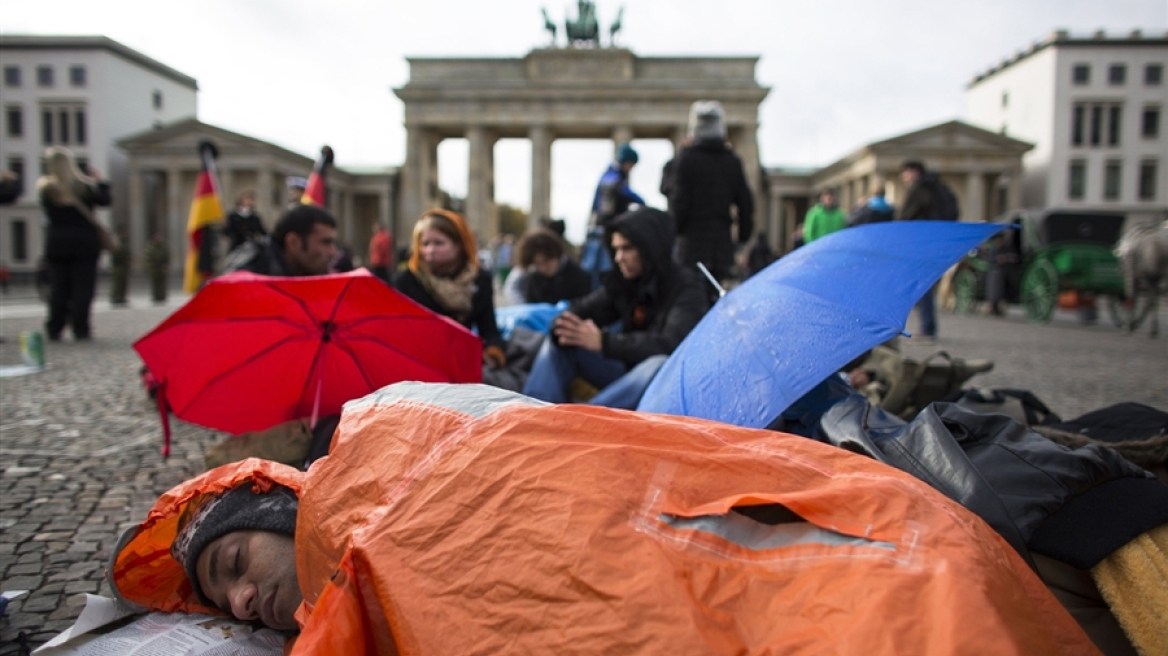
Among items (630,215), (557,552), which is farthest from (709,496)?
(630,215)

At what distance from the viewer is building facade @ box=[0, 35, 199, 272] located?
127ft

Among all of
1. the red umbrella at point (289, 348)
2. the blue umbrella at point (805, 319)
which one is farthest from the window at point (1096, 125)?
the red umbrella at point (289, 348)

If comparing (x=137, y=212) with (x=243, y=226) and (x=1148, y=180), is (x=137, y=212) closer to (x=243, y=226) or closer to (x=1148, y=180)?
(x=243, y=226)

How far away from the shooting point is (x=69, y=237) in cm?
752

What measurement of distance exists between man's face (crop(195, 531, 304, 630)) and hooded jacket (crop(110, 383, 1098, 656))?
20 centimetres

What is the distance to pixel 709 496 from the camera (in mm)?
1066

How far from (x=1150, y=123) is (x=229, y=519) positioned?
51658 millimetres

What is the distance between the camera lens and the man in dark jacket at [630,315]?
3123 millimetres

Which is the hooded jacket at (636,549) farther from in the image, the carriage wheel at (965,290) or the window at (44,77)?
the window at (44,77)

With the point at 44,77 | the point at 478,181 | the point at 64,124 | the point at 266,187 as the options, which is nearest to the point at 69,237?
the point at 478,181

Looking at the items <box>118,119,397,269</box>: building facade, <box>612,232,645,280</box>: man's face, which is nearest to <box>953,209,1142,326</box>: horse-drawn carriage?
<box>612,232,645,280</box>: man's face

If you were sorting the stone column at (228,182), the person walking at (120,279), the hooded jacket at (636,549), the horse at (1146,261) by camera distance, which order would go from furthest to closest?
the stone column at (228,182)
the person walking at (120,279)
the horse at (1146,261)
the hooded jacket at (636,549)

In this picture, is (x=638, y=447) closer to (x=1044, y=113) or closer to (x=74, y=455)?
(x=74, y=455)

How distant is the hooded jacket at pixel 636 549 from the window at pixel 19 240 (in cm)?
4718
